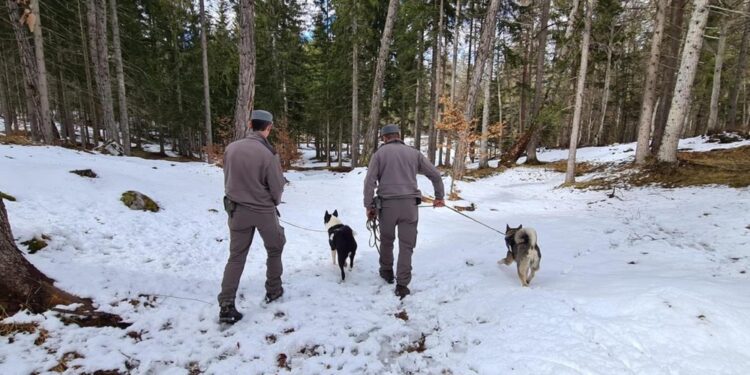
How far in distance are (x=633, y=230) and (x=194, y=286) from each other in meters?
8.27

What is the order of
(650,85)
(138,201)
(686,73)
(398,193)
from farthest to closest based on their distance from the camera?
(650,85) → (686,73) → (138,201) → (398,193)

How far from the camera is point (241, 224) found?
3.88 m

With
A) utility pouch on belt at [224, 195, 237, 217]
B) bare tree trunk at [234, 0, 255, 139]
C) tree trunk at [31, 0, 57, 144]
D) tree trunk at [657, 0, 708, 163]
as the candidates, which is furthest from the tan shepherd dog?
tree trunk at [31, 0, 57, 144]

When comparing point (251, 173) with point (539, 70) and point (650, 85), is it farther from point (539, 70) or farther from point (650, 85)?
point (539, 70)

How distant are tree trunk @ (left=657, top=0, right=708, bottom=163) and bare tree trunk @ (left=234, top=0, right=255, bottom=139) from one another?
12.5 metres

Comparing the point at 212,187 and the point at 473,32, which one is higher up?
the point at 473,32

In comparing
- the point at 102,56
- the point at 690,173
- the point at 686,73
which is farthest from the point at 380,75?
the point at 690,173

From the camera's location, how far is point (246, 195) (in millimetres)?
3844

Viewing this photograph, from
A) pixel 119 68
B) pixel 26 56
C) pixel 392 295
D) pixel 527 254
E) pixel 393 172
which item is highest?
pixel 119 68

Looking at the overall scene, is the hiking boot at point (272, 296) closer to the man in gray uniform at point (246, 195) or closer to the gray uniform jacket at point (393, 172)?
the man in gray uniform at point (246, 195)

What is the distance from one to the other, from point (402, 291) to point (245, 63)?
810 cm

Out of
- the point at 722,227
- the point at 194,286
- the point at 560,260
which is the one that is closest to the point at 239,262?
the point at 194,286

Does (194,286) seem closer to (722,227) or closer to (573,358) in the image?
(573,358)

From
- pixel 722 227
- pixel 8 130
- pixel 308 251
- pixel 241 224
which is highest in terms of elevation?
pixel 8 130
